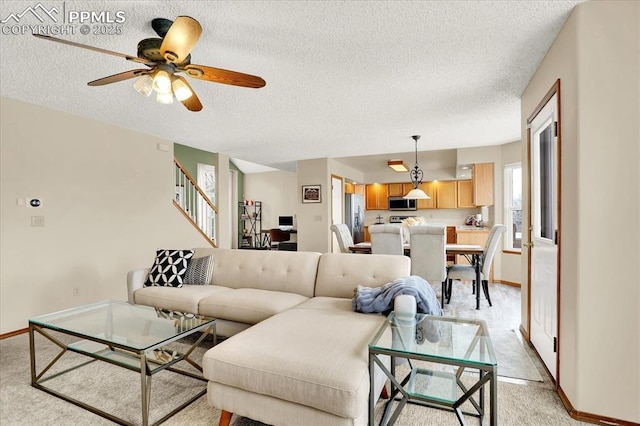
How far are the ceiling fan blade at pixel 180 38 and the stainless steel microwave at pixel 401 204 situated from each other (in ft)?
22.8

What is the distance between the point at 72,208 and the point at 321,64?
10.9ft

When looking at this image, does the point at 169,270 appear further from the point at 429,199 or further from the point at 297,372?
the point at 429,199

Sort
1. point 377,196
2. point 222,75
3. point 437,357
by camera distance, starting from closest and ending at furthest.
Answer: point 437,357
point 222,75
point 377,196

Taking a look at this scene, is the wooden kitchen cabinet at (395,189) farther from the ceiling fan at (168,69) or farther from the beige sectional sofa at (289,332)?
the ceiling fan at (168,69)

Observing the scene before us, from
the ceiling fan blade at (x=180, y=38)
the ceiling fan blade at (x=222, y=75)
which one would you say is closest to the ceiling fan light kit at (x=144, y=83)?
the ceiling fan blade at (x=222, y=75)

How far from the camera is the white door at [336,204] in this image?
7.01 m

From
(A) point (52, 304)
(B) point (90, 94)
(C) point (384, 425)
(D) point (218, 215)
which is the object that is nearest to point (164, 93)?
(B) point (90, 94)

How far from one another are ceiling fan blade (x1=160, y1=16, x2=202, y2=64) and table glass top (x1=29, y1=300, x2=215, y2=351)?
165cm

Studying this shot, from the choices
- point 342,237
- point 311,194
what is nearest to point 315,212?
point 311,194

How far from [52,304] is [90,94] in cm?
229

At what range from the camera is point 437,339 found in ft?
5.56

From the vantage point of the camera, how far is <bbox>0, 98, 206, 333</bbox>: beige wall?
3334mm

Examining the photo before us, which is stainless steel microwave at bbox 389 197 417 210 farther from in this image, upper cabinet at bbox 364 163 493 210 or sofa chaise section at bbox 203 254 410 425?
sofa chaise section at bbox 203 254 410 425

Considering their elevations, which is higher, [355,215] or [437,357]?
[355,215]
